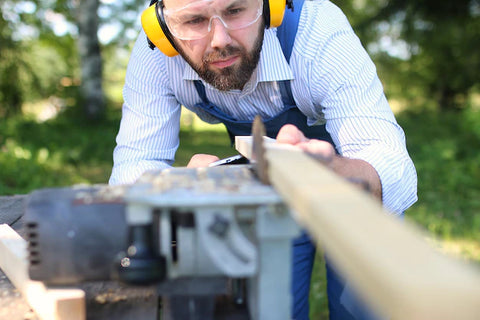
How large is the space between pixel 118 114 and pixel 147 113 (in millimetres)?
8873

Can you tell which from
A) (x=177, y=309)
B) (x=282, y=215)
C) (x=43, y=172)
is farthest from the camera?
(x=43, y=172)

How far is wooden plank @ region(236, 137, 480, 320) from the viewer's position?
1.64ft

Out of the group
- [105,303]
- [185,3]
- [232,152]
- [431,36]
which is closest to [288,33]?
[185,3]

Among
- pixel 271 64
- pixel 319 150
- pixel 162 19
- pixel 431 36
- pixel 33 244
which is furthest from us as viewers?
pixel 431 36

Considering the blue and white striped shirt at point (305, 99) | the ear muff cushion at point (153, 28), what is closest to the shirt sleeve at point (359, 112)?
the blue and white striped shirt at point (305, 99)

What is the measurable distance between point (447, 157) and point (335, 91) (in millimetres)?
5007

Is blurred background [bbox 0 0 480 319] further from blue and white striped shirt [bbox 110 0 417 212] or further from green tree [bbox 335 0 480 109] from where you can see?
blue and white striped shirt [bbox 110 0 417 212]

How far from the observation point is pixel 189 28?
68.8 inches

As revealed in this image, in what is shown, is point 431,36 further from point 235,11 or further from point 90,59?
point 235,11

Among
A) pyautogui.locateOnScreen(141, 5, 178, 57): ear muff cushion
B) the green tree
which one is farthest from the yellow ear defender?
the green tree

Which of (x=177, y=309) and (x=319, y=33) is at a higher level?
(x=319, y=33)

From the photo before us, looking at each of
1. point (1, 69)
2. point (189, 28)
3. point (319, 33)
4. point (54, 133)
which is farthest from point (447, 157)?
point (1, 69)

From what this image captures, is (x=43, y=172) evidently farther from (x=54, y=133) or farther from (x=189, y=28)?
(x=189, y=28)

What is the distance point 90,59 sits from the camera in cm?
890
